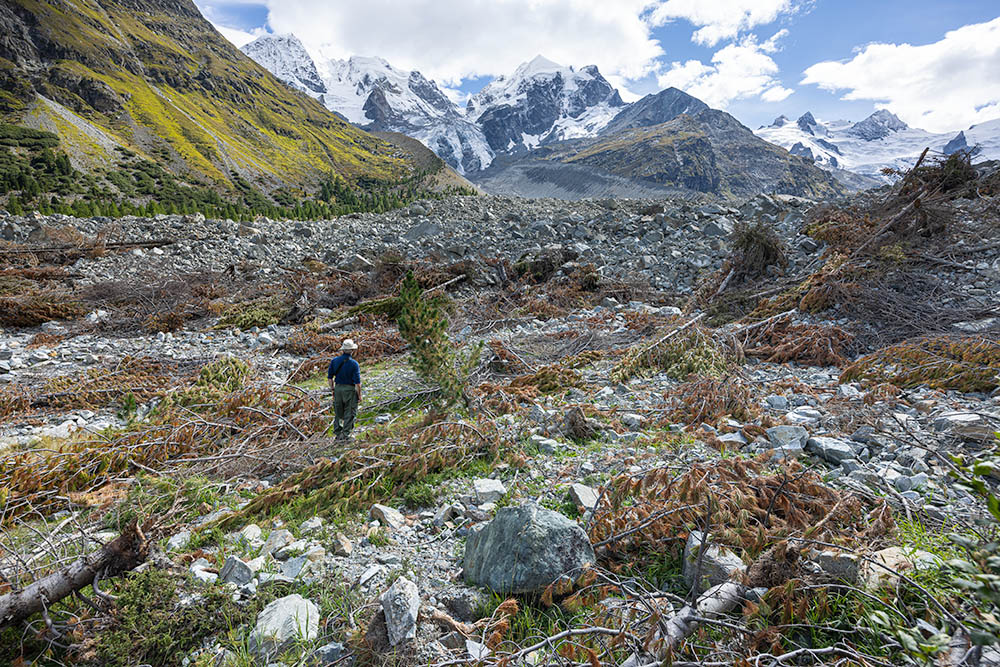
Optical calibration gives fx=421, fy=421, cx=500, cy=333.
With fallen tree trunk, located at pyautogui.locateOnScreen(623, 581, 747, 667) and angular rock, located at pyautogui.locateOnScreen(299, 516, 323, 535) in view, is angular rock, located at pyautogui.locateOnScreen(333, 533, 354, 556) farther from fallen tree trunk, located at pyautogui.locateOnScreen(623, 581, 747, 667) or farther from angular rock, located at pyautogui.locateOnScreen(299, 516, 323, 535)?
fallen tree trunk, located at pyautogui.locateOnScreen(623, 581, 747, 667)

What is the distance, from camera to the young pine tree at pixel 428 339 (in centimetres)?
502

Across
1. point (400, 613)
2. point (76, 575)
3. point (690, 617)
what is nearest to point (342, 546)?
point (400, 613)

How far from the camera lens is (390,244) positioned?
674 inches

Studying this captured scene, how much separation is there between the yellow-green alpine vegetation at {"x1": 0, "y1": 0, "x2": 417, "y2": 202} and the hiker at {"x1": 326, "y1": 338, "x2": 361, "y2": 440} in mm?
64951

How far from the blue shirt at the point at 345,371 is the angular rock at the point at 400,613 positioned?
11.2ft

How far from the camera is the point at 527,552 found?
8.72ft

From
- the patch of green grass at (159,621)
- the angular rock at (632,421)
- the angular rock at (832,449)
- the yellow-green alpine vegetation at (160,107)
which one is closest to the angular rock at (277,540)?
the patch of green grass at (159,621)

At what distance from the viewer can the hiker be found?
5.49 m

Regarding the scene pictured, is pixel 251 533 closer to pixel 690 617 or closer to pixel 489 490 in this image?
pixel 489 490

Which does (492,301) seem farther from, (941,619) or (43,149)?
(43,149)

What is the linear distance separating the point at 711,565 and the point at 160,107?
9781 cm

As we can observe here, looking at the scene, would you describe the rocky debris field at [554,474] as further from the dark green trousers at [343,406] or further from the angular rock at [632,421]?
the dark green trousers at [343,406]

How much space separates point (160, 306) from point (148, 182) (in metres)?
53.9

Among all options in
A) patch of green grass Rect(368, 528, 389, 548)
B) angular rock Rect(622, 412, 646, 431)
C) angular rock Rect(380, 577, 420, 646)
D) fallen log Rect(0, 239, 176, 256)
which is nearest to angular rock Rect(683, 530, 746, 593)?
angular rock Rect(380, 577, 420, 646)
